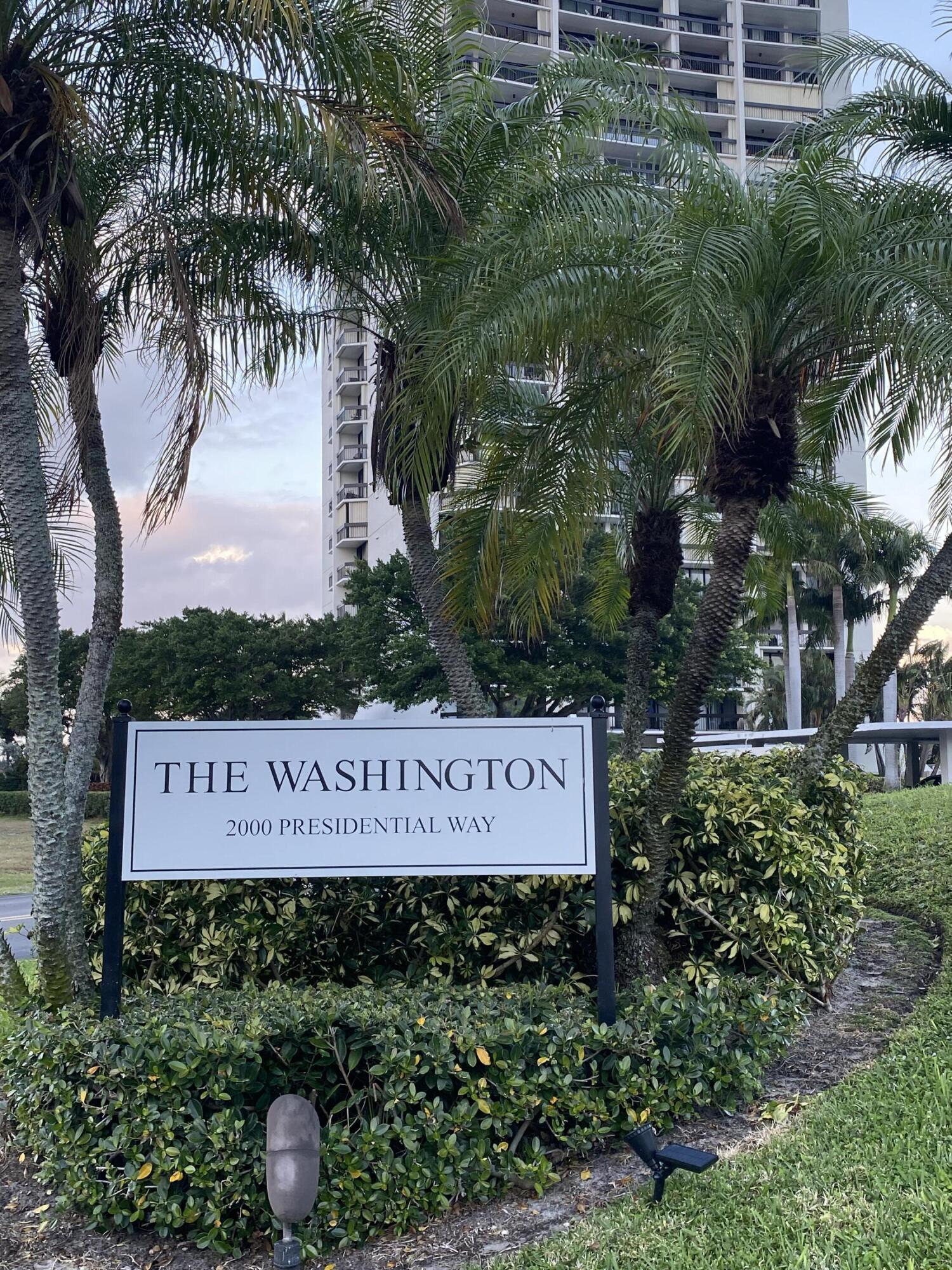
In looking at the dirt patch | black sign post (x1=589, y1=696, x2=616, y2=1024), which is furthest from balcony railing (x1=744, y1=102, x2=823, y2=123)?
the dirt patch

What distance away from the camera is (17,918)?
52.7 ft

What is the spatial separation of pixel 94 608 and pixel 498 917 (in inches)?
131

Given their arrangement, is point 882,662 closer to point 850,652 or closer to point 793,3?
point 850,652

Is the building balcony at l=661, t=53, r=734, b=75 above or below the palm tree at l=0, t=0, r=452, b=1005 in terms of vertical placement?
above

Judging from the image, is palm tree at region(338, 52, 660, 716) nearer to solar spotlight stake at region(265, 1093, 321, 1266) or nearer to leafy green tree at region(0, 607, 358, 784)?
solar spotlight stake at region(265, 1093, 321, 1266)

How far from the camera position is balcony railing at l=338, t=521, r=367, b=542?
6350cm

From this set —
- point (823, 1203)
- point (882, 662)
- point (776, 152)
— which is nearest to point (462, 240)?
point (776, 152)

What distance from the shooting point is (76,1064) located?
450 centimetres

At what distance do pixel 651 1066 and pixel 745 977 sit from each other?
1.11 m

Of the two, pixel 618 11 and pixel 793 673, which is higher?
pixel 618 11

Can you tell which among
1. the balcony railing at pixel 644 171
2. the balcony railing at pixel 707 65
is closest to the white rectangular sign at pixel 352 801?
the balcony railing at pixel 644 171

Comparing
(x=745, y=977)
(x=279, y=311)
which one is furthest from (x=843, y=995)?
(x=279, y=311)

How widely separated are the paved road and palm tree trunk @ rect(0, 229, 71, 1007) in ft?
20.5

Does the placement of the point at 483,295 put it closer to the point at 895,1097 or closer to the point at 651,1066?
the point at 651,1066
